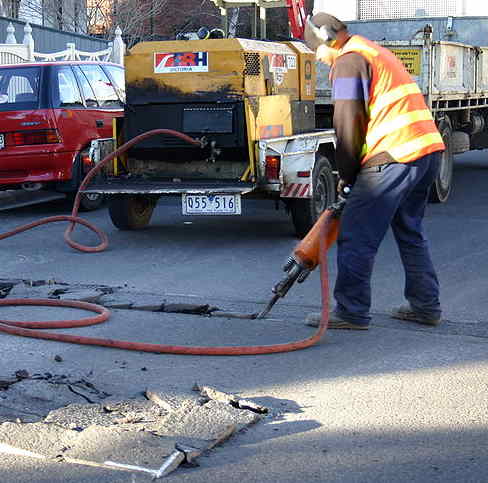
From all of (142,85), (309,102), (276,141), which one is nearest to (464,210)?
(309,102)

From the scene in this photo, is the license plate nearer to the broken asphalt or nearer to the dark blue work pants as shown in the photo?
the broken asphalt

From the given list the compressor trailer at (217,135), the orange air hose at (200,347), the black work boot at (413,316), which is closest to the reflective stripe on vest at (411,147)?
the orange air hose at (200,347)

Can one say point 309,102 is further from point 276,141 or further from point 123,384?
point 123,384

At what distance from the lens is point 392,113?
607 cm

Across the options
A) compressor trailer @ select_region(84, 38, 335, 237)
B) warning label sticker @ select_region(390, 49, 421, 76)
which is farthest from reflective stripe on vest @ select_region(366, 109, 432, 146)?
warning label sticker @ select_region(390, 49, 421, 76)

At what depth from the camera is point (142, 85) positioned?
9914 millimetres

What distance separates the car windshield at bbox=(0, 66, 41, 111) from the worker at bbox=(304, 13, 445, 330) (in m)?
6.11

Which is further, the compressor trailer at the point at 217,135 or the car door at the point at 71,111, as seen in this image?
the car door at the point at 71,111

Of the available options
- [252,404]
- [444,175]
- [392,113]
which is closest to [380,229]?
[392,113]

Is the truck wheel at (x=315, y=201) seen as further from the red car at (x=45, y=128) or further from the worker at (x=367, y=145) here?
the worker at (x=367, y=145)

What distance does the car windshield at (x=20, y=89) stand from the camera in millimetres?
11656

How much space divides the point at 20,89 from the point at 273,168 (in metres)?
3.86

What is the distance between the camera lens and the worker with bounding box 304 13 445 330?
19.7 ft

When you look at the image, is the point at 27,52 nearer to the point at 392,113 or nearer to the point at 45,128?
the point at 45,128
